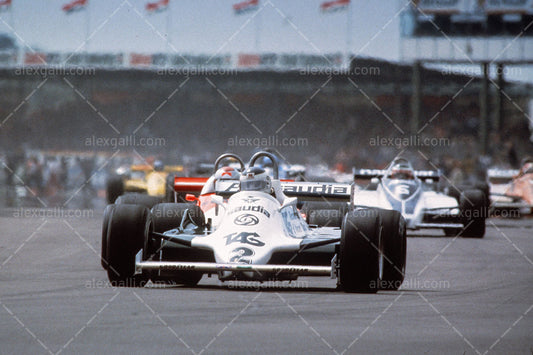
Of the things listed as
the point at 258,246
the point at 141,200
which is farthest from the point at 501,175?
the point at 258,246

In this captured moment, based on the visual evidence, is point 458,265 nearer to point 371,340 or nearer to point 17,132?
point 371,340

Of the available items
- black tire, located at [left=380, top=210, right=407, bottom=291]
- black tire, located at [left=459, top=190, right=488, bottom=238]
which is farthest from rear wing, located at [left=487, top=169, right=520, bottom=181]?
black tire, located at [left=380, top=210, right=407, bottom=291]

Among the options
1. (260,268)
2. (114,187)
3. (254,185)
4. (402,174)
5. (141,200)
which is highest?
(254,185)

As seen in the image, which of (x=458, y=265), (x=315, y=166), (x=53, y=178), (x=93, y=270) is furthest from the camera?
(x=315, y=166)

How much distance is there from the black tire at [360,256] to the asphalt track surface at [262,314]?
12 centimetres

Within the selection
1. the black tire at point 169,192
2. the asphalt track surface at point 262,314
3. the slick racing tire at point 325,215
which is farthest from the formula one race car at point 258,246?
the black tire at point 169,192

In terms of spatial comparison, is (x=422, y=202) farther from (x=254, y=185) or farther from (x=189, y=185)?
(x=254, y=185)

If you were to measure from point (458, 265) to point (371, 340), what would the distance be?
6.31 meters

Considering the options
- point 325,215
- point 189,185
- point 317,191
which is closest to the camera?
point 317,191

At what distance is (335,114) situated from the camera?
5281 centimetres

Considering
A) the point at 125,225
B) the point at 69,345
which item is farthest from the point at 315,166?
the point at 69,345

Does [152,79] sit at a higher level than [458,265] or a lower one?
higher

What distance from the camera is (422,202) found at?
1861 cm

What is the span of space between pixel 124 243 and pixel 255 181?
149 centimetres
